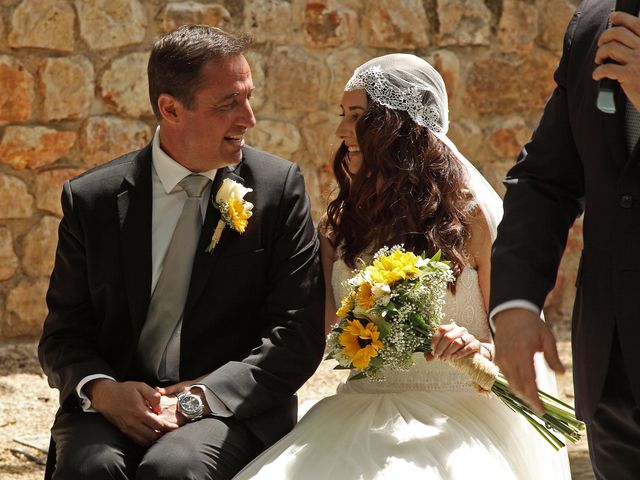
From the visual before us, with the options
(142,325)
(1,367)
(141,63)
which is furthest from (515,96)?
(142,325)

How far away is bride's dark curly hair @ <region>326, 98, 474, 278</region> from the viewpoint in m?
3.58

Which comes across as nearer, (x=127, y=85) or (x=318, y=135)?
(x=127, y=85)

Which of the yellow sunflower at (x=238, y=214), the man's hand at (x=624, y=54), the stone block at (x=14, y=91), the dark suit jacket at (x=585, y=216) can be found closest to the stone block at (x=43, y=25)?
the stone block at (x=14, y=91)

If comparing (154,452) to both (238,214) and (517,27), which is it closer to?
(238,214)

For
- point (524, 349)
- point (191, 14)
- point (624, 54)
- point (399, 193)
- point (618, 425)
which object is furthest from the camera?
point (191, 14)

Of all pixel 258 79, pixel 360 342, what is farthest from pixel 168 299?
pixel 258 79

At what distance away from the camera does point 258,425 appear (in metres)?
3.32

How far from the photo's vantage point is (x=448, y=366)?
3482 mm

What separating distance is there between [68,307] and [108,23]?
2712 mm

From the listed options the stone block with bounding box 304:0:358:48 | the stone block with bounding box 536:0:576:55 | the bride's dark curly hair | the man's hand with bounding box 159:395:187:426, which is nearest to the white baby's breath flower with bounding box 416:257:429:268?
the bride's dark curly hair

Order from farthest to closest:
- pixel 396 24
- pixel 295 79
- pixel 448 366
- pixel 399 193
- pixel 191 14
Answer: pixel 396 24 < pixel 295 79 < pixel 191 14 < pixel 399 193 < pixel 448 366

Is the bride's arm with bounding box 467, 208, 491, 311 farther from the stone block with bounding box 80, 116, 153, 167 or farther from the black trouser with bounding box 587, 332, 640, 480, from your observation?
the stone block with bounding box 80, 116, 153, 167

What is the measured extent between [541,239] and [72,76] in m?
4.14

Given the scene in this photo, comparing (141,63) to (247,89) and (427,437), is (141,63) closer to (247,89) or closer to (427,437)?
(247,89)
